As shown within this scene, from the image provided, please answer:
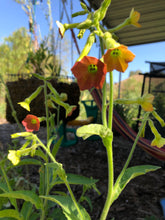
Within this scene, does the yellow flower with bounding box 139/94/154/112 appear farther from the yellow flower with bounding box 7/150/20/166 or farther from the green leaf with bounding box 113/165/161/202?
the yellow flower with bounding box 7/150/20/166

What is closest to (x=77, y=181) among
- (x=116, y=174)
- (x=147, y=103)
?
(x=147, y=103)

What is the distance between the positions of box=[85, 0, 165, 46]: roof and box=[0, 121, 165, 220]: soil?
5.57ft

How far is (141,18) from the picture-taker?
2807 millimetres

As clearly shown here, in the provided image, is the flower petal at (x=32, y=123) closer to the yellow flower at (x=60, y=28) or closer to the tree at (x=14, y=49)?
the yellow flower at (x=60, y=28)

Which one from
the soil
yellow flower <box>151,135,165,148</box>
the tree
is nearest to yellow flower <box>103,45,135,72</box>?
yellow flower <box>151,135,165,148</box>

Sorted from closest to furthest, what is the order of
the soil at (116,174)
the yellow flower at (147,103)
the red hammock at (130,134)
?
the yellow flower at (147,103) < the soil at (116,174) < the red hammock at (130,134)

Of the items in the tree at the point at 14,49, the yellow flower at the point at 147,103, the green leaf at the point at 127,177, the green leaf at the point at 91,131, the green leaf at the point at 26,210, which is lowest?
the green leaf at the point at 26,210

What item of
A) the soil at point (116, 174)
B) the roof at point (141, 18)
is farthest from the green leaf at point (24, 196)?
the roof at point (141, 18)

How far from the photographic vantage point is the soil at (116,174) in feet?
3.68

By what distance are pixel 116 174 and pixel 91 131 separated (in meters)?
1.35

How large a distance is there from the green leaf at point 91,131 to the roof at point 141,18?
1987 millimetres

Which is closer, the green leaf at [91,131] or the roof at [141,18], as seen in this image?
the green leaf at [91,131]

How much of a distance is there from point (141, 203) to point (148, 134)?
106cm

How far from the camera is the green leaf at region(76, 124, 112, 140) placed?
399 mm
